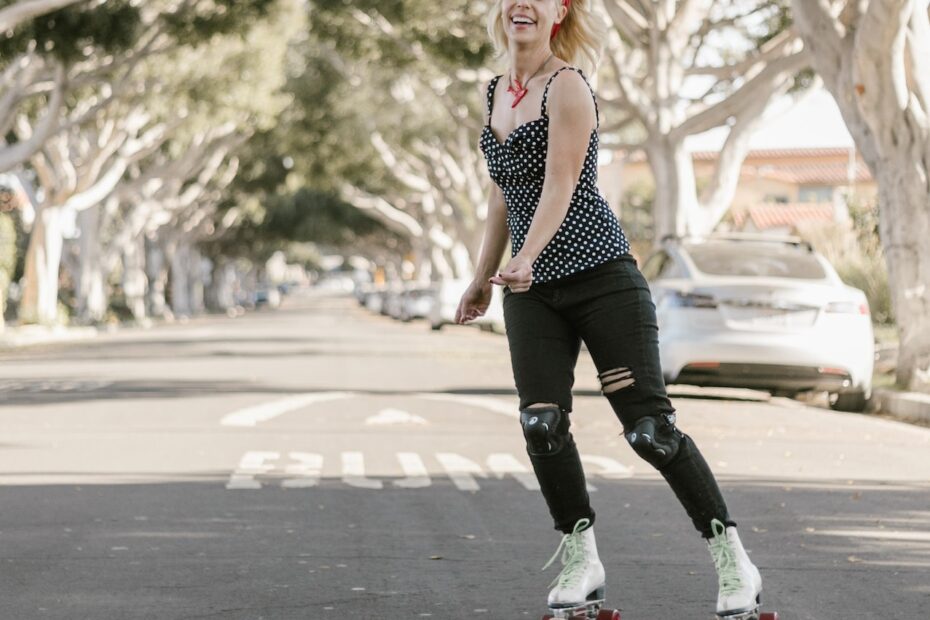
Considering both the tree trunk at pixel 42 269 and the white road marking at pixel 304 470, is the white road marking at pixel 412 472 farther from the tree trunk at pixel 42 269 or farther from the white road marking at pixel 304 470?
the tree trunk at pixel 42 269

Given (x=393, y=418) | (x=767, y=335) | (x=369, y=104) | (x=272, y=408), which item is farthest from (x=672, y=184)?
(x=369, y=104)

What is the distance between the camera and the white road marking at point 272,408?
42.8 feet

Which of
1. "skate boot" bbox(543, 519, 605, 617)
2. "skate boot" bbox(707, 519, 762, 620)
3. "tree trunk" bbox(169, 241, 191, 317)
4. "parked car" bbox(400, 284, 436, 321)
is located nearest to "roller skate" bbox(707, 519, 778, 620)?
"skate boot" bbox(707, 519, 762, 620)

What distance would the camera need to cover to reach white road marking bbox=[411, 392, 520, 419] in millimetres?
14066

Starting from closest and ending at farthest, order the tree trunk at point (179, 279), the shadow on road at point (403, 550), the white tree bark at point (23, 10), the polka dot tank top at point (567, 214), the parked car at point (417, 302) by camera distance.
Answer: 1. the polka dot tank top at point (567, 214)
2. the shadow on road at point (403, 550)
3. the white tree bark at point (23, 10)
4. the parked car at point (417, 302)
5. the tree trunk at point (179, 279)

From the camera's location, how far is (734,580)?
173 inches

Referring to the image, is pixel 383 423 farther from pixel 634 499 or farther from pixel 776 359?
pixel 634 499

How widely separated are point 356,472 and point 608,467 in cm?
150

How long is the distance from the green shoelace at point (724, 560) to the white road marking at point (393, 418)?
8272 mm

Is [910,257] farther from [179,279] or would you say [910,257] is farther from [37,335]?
[179,279]

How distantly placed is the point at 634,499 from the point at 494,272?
3551mm

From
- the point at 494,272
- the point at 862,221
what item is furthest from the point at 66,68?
the point at 494,272

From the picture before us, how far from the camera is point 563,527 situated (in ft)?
15.3

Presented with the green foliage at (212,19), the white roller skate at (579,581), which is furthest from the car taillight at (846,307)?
the green foliage at (212,19)
